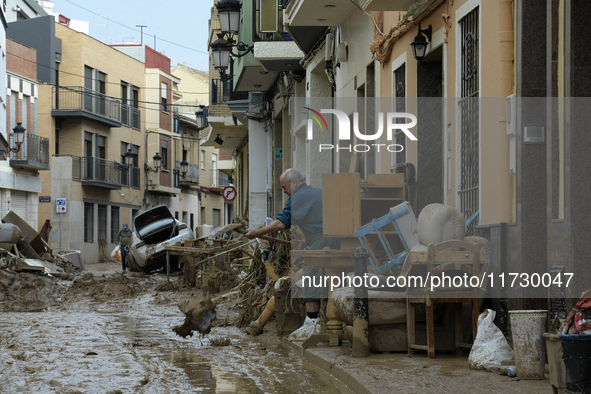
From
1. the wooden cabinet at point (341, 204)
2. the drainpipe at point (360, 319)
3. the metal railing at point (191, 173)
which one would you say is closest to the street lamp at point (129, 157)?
the metal railing at point (191, 173)

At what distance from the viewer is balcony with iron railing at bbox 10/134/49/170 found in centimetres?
3500

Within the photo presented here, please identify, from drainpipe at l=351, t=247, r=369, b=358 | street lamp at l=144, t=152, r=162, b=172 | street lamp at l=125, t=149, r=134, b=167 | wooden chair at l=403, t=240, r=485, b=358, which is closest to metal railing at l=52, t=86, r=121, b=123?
street lamp at l=125, t=149, r=134, b=167

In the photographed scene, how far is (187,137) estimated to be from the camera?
191ft

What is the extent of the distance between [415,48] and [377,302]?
3.62 meters

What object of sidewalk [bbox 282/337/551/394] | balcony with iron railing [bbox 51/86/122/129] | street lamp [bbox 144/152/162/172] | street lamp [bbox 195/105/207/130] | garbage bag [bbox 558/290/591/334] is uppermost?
balcony with iron railing [bbox 51/86/122/129]

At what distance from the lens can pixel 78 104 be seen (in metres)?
42.8

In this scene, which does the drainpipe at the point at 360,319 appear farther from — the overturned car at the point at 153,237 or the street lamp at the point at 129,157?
the street lamp at the point at 129,157

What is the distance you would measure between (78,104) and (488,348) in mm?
38611

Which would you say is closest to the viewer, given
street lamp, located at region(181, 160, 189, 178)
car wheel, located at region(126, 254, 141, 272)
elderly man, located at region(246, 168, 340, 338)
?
elderly man, located at region(246, 168, 340, 338)

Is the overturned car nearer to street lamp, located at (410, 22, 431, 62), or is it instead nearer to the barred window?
street lamp, located at (410, 22, 431, 62)

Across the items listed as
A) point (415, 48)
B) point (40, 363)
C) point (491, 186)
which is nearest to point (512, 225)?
point (491, 186)

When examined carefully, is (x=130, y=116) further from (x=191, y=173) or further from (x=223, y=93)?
(x=223, y=93)

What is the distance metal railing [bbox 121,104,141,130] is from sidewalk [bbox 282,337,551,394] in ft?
137

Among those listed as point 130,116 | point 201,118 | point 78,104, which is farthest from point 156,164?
point 201,118
